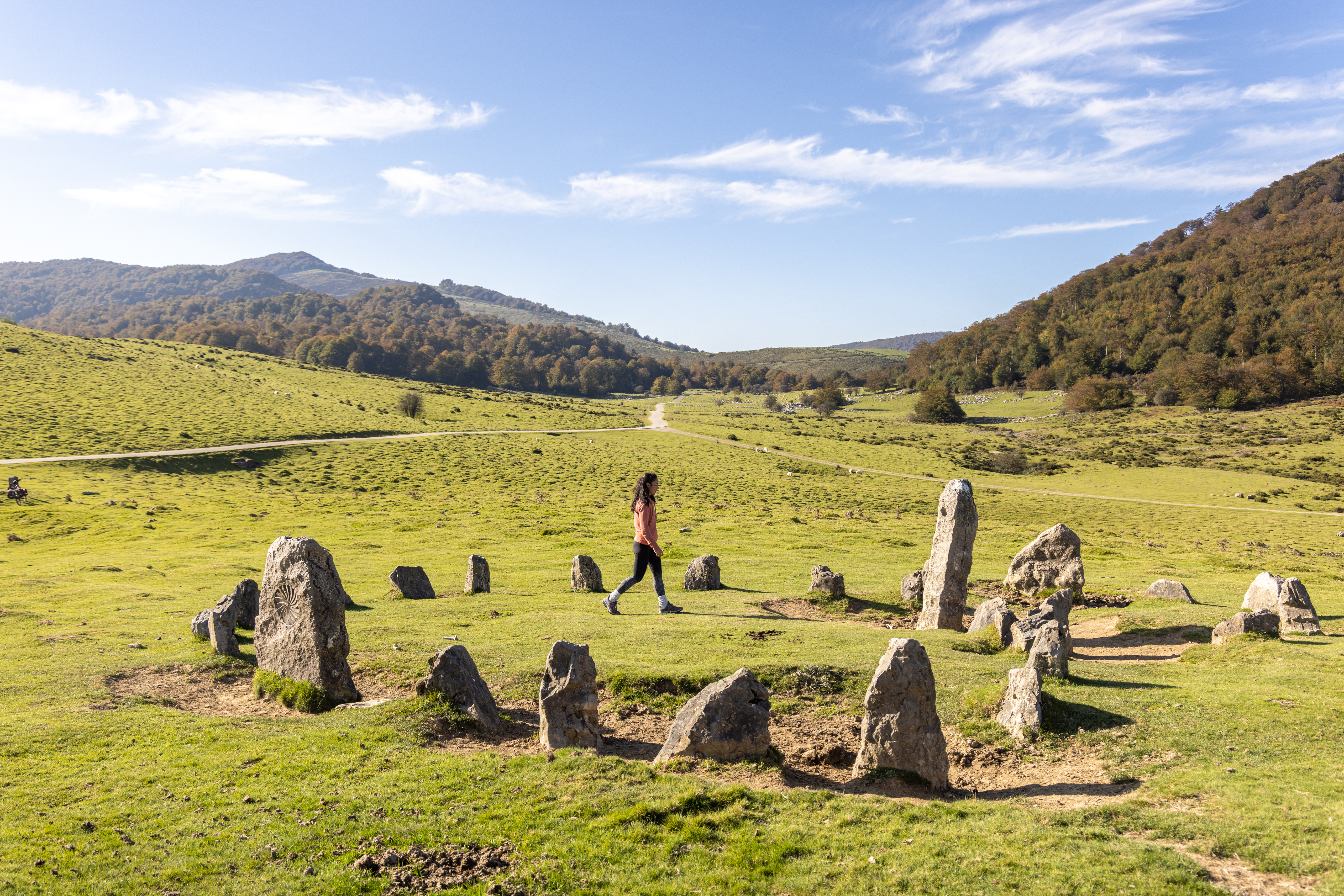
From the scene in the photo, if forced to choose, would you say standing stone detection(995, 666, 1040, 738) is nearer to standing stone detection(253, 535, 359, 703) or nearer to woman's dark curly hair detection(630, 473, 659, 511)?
woman's dark curly hair detection(630, 473, 659, 511)

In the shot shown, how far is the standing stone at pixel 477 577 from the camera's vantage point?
2355 cm

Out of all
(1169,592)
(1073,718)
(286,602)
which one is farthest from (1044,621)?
(286,602)

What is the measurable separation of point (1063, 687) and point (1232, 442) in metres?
110

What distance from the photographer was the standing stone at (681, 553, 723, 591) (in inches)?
951

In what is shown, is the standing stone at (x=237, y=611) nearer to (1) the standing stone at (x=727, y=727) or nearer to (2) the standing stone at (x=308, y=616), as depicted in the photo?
(2) the standing stone at (x=308, y=616)

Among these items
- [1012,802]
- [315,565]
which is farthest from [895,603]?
[315,565]

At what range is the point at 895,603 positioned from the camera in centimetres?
2234

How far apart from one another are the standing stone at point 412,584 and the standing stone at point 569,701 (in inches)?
468

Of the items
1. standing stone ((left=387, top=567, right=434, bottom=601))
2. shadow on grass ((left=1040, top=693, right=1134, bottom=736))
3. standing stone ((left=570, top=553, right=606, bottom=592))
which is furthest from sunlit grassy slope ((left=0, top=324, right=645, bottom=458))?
shadow on grass ((left=1040, top=693, right=1134, bottom=736))

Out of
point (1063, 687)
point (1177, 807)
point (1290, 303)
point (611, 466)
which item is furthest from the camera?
point (1290, 303)

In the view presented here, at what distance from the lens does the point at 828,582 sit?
2264 centimetres

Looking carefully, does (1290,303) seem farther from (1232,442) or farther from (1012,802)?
(1012,802)

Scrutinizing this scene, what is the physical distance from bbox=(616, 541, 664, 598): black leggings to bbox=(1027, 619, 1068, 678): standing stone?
31.0 feet

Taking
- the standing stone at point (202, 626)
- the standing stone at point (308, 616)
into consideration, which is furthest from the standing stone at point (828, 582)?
the standing stone at point (202, 626)
